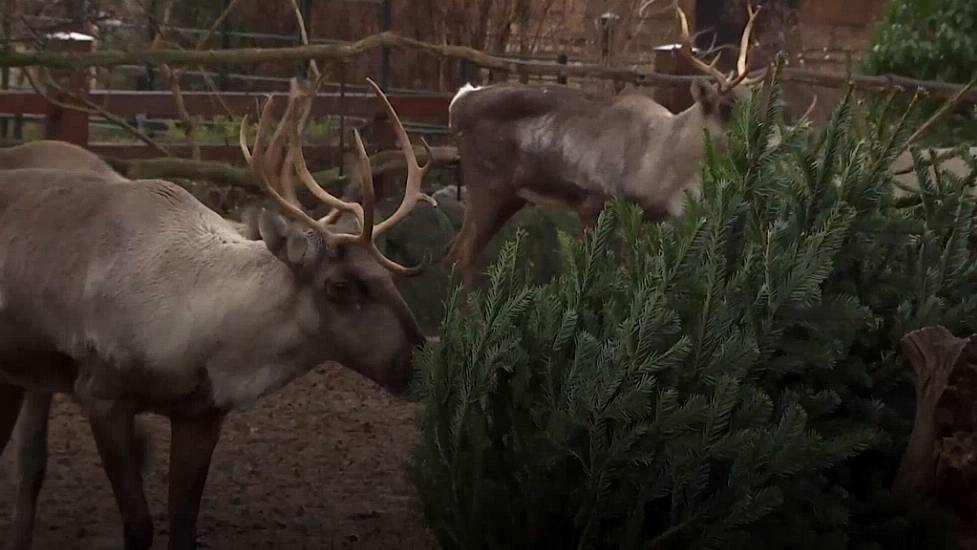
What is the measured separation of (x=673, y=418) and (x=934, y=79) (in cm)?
763

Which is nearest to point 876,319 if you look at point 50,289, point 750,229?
point 750,229

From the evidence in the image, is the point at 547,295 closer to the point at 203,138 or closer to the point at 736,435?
the point at 736,435

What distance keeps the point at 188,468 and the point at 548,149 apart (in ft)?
17.3

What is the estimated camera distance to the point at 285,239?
4695 millimetres

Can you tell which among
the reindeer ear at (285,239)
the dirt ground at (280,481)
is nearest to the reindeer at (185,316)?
the reindeer ear at (285,239)

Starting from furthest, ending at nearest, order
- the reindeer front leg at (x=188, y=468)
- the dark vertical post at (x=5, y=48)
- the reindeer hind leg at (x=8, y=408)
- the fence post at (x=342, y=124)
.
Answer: the fence post at (x=342, y=124) < the dark vertical post at (x=5, y=48) < the reindeer hind leg at (x=8, y=408) < the reindeer front leg at (x=188, y=468)

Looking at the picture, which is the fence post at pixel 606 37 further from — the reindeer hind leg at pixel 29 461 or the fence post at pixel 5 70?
the reindeer hind leg at pixel 29 461

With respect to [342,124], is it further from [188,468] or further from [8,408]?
[188,468]

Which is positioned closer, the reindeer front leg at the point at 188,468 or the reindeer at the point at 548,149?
the reindeer front leg at the point at 188,468

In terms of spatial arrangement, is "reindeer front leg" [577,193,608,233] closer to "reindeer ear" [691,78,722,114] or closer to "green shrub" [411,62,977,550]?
"reindeer ear" [691,78,722,114]

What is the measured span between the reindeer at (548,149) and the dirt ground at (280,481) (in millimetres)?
2071

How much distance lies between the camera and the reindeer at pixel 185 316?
4668 mm

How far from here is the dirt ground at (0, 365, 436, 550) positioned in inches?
217

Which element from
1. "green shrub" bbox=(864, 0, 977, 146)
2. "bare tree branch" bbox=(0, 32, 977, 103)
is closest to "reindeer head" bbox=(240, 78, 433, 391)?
"bare tree branch" bbox=(0, 32, 977, 103)
